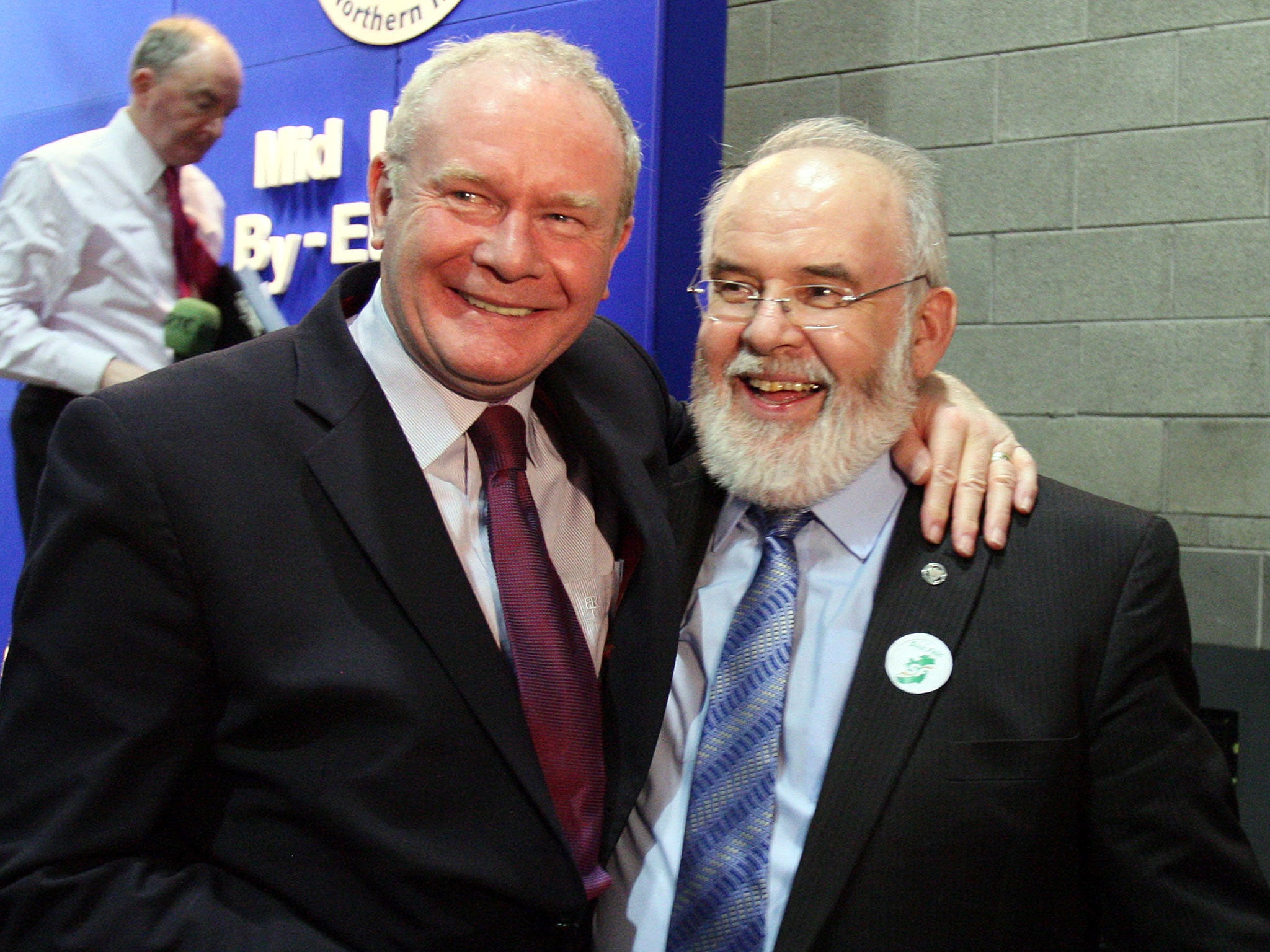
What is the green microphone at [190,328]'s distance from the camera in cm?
275

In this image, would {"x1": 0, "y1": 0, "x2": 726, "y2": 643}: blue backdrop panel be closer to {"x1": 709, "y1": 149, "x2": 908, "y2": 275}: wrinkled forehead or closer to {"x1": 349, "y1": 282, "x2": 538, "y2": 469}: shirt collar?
{"x1": 709, "y1": 149, "x2": 908, "y2": 275}: wrinkled forehead

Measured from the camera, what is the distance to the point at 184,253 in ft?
9.55

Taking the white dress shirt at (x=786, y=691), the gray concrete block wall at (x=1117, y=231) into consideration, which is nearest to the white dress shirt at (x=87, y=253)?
the white dress shirt at (x=786, y=691)

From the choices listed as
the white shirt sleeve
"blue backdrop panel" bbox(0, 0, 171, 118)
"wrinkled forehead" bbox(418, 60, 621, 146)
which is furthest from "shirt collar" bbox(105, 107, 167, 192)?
"wrinkled forehead" bbox(418, 60, 621, 146)

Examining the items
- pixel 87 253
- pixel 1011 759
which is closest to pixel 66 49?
pixel 87 253

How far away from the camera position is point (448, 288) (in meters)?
1.33

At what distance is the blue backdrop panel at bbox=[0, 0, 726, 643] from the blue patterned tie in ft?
4.59

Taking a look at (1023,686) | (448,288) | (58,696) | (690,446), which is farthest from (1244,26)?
(58,696)

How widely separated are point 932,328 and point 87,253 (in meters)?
2.11

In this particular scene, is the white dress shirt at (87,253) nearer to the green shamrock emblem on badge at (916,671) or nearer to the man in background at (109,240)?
the man in background at (109,240)

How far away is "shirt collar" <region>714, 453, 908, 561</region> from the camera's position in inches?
60.9

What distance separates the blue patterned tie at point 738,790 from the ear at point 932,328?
46cm

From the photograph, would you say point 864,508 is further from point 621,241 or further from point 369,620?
point 369,620

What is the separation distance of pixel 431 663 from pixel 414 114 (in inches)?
25.3
